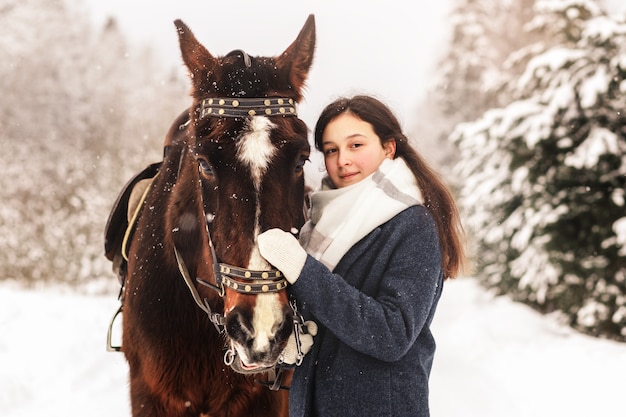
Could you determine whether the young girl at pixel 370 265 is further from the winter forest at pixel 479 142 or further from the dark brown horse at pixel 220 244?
the winter forest at pixel 479 142

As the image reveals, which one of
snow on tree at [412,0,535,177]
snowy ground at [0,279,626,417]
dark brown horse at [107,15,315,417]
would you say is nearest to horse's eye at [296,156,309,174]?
dark brown horse at [107,15,315,417]

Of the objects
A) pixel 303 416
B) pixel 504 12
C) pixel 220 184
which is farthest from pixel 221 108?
pixel 504 12

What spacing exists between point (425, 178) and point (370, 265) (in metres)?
0.45

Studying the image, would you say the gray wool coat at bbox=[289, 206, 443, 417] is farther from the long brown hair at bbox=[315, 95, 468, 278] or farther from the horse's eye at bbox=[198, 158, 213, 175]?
the horse's eye at bbox=[198, 158, 213, 175]

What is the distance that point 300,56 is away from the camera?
2.37 meters

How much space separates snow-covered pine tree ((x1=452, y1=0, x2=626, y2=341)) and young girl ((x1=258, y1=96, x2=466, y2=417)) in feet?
18.4

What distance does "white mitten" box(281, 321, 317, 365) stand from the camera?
195cm

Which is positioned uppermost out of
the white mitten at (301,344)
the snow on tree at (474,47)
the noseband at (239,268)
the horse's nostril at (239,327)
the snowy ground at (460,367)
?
the snow on tree at (474,47)

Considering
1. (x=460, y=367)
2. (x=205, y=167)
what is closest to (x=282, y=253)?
(x=205, y=167)

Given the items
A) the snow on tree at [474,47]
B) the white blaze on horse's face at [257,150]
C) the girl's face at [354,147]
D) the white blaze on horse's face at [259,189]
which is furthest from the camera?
the snow on tree at [474,47]

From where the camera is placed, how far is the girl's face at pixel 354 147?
7.13ft

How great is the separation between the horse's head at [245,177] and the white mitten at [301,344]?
14 cm

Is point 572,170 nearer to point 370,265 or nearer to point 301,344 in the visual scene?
point 370,265

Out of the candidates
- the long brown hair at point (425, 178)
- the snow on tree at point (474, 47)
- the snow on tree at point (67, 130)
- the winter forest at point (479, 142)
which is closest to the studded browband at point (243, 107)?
the long brown hair at point (425, 178)
